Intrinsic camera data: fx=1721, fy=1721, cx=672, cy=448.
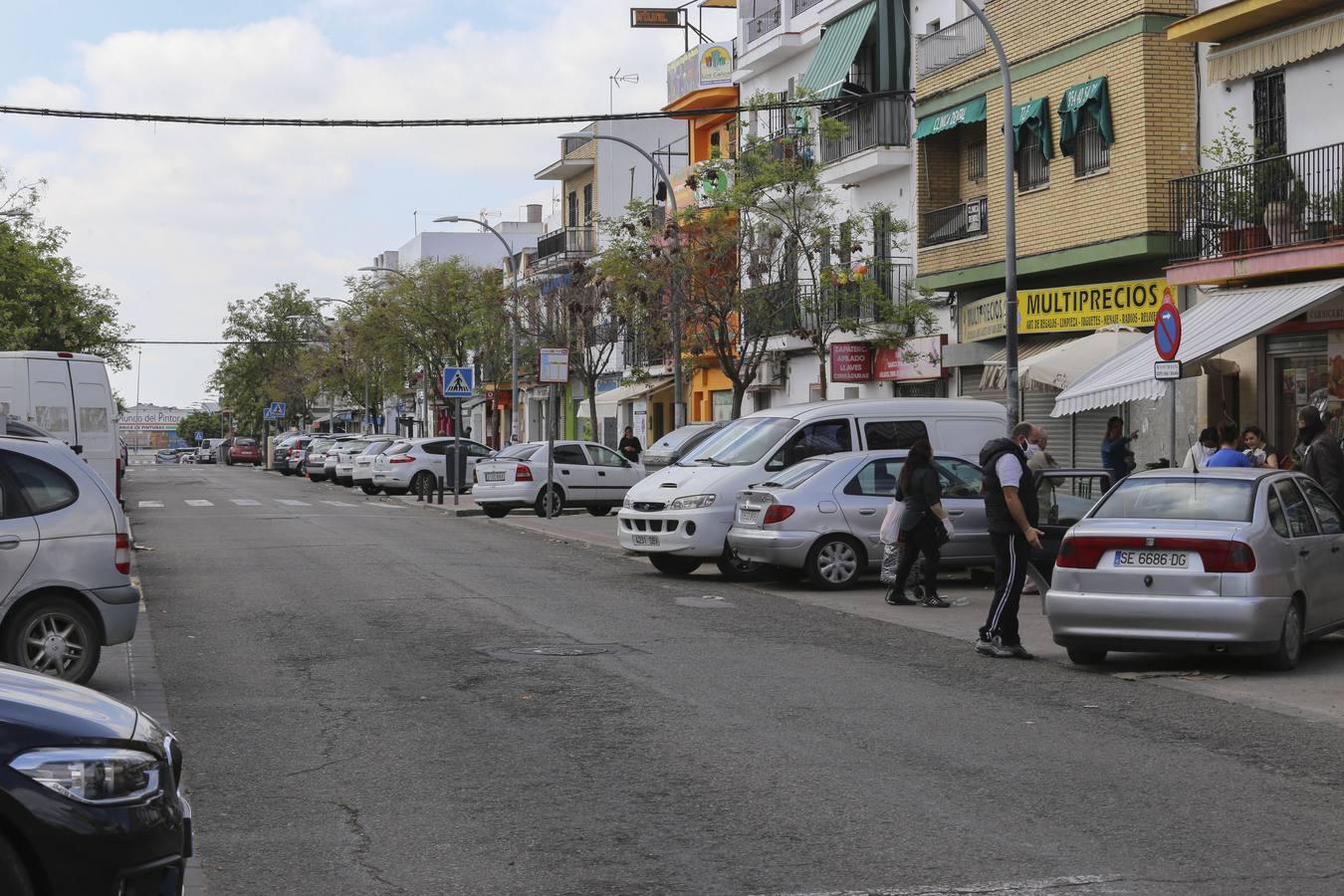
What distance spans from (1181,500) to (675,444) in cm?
1832

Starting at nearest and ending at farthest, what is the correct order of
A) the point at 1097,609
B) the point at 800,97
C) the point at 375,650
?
the point at 1097,609 < the point at 375,650 < the point at 800,97

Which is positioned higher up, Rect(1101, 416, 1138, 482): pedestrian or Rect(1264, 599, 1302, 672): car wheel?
Rect(1101, 416, 1138, 482): pedestrian

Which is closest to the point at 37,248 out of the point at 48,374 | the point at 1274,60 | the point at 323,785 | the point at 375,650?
the point at 48,374

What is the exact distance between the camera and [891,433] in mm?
21016

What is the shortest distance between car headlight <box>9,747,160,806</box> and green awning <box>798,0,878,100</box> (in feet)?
106

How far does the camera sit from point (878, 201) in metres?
37.3

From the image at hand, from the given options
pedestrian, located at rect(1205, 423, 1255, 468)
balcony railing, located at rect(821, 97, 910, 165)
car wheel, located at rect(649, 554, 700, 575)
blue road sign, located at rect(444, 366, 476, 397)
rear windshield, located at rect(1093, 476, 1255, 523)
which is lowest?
car wheel, located at rect(649, 554, 700, 575)

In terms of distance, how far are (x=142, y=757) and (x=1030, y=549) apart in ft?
31.2

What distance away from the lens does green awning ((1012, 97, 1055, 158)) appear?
96.3ft

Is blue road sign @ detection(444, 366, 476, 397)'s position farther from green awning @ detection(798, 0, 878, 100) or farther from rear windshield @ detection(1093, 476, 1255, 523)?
rear windshield @ detection(1093, 476, 1255, 523)

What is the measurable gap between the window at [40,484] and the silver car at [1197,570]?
6828mm

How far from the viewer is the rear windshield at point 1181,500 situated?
40.2 feet

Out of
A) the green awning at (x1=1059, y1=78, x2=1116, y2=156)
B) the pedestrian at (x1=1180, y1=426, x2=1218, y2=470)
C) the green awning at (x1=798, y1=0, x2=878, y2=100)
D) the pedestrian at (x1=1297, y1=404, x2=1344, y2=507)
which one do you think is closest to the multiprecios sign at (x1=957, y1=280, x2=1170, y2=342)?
the green awning at (x1=1059, y1=78, x2=1116, y2=156)

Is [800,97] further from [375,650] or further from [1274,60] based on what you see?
[375,650]
